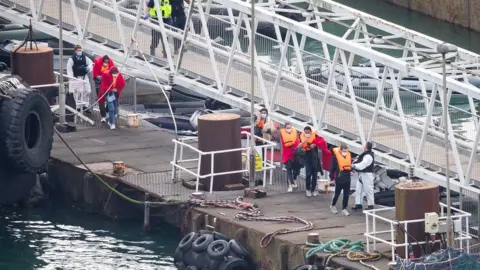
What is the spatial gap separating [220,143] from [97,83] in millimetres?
6518

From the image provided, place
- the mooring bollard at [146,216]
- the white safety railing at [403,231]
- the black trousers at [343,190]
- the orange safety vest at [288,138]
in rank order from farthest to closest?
the mooring bollard at [146,216], the orange safety vest at [288,138], the black trousers at [343,190], the white safety railing at [403,231]

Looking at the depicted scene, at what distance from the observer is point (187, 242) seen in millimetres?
29969

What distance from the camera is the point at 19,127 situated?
32781 mm

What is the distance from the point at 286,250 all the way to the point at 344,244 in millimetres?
1154

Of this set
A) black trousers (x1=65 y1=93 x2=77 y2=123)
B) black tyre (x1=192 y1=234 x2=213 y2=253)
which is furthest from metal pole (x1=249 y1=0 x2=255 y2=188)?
black trousers (x1=65 y1=93 x2=77 y2=123)

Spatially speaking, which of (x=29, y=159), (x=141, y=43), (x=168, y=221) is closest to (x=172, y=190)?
(x=168, y=221)

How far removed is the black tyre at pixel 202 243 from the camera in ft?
97.1

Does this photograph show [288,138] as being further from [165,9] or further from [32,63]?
[32,63]

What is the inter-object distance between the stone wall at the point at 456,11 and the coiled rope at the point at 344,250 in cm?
3276

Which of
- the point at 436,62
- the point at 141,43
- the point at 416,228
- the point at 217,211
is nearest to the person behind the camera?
the point at 416,228

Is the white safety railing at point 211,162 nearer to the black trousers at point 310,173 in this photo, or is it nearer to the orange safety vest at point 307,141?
the black trousers at point 310,173

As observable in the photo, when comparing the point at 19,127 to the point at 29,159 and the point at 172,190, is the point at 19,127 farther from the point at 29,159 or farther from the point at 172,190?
the point at 172,190

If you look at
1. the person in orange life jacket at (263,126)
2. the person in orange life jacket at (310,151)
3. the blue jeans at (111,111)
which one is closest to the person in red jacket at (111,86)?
the blue jeans at (111,111)

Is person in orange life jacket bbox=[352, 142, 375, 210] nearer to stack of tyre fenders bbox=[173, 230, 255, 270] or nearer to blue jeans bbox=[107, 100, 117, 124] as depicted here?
stack of tyre fenders bbox=[173, 230, 255, 270]
